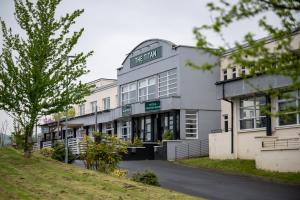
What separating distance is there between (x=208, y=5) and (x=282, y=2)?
110 centimetres

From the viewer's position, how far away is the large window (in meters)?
44.9

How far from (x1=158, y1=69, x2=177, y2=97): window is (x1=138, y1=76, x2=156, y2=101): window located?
3.09ft

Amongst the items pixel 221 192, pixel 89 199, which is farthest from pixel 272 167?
pixel 89 199

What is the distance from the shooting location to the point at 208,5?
693 centimetres

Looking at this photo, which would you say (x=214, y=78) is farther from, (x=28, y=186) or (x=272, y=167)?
(x=28, y=186)

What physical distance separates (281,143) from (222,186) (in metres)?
6.91

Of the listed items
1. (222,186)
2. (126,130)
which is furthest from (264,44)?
(126,130)

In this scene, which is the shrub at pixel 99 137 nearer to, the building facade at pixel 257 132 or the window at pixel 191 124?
the building facade at pixel 257 132

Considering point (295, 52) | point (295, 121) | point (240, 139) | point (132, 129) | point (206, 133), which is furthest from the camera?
point (132, 129)

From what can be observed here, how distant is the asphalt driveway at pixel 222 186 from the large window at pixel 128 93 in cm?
1958

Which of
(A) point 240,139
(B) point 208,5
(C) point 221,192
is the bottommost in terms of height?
(C) point 221,192

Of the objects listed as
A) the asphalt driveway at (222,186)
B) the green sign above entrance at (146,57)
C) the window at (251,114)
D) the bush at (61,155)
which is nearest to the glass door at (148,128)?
the green sign above entrance at (146,57)

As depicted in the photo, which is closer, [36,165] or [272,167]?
[36,165]

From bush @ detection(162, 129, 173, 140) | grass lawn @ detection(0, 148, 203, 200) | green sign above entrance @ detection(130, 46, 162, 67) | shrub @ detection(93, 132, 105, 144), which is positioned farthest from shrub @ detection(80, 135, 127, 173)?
green sign above entrance @ detection(130, 46, 162, 67)
